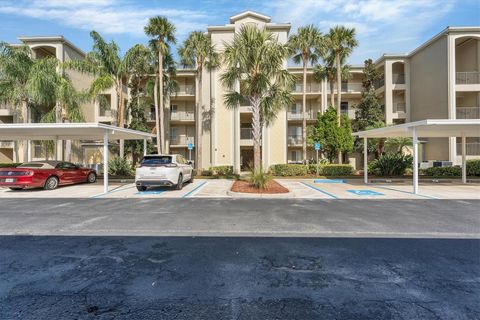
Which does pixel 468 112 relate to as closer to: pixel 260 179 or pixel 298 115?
pixel 298 115

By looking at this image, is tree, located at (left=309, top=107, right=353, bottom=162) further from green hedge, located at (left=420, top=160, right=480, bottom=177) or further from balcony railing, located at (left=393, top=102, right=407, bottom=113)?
balcony railing, located at (left=393, top=102, right=407, bottom=113)

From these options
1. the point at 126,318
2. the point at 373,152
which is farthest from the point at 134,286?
the point at 373,152

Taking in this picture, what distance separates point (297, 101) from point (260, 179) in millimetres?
21100

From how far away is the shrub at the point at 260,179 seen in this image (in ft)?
42.5

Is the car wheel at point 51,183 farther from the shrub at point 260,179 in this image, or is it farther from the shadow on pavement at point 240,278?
the shrub at point 260,179

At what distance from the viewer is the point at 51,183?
1429 cm

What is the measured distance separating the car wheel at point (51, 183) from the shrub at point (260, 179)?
34.2 ft

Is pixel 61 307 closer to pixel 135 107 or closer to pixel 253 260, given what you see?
pixel 253 260

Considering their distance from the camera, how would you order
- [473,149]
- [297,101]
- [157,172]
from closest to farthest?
1. [157,172]
2. [473,149]
3. [297,101]

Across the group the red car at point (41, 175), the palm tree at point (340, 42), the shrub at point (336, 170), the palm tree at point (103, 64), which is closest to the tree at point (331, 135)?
the palm tree at point (340, 42)

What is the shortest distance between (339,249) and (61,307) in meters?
4.28

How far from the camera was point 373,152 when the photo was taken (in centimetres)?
2933

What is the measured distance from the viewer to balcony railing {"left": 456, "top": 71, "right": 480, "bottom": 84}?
24.5 m

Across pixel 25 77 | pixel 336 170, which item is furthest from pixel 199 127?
pixel 25 77
